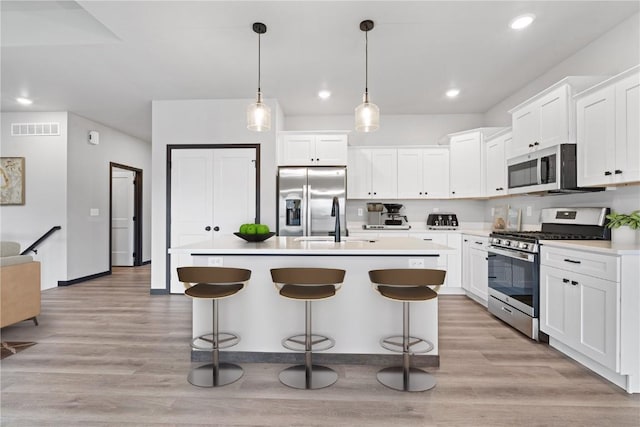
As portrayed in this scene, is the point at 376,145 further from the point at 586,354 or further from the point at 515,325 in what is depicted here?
the point at 586,354

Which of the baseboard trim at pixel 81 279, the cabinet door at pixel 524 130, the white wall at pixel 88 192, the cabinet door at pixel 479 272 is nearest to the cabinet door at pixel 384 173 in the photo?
the cabinet door at pixel 479 272

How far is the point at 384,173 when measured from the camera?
5.34 m

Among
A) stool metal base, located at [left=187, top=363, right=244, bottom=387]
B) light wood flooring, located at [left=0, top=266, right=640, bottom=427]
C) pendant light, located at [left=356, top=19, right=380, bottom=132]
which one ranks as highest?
pendant light, located at [left=356, top=19, right=380, bottom=132]

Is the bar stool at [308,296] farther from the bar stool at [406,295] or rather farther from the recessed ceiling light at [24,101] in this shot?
the recessed ceiling light at [24,101]

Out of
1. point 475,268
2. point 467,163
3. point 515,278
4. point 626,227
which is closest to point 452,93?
point 467,163

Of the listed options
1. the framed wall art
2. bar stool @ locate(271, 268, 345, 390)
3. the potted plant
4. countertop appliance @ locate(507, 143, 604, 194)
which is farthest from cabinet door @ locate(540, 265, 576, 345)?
the framed wall art

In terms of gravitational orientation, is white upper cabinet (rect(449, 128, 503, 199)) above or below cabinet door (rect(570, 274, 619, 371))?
above

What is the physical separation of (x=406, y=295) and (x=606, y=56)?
302 centimetres

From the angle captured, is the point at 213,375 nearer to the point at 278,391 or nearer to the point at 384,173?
the point at 278,391

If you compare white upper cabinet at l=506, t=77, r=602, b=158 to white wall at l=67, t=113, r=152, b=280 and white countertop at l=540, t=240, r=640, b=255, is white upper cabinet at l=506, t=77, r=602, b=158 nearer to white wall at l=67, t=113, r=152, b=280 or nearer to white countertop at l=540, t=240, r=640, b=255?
white countertop at l=540, t=240, r=640, b=255

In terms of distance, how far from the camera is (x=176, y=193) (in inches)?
194

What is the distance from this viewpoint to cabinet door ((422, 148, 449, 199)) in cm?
529

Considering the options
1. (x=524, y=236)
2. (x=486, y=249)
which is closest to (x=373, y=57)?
(x=524, y=236)

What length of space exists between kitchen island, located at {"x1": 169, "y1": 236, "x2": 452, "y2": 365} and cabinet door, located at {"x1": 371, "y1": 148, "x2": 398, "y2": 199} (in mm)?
2756
